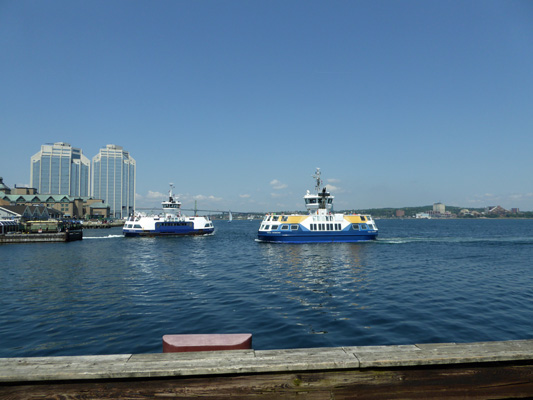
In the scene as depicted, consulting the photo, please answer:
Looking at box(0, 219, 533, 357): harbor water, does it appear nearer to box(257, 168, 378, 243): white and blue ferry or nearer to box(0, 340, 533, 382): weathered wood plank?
box(0, 340, 533, 382): weathered wood plank

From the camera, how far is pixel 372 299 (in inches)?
709

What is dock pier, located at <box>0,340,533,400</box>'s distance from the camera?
339 cm

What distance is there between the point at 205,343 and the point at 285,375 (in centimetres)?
120

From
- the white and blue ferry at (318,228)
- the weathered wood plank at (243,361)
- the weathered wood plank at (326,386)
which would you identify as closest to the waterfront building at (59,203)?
the white and blue ferry at (318,228)

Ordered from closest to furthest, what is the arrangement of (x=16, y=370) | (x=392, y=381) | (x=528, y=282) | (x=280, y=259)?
1. (x=16, y=370)
2. (x=392, y=381)
3. (x=528, y=282)
4. (x=280, y=259)

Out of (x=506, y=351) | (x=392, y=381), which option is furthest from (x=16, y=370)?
(x=506, y=351)

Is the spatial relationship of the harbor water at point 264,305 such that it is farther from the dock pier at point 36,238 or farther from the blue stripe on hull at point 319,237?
the dock pier at point 36,238

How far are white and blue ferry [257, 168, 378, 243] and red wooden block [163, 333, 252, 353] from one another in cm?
5019

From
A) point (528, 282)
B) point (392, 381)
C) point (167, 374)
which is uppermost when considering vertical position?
point (167, 374)

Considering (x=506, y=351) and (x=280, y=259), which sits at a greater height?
(x=506, y=351)

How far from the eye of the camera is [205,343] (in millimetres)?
4219

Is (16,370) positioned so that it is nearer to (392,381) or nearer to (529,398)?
(392,381)

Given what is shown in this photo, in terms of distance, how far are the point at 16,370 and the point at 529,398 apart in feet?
18.7

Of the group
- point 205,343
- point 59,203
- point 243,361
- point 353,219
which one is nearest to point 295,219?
point 353,219
